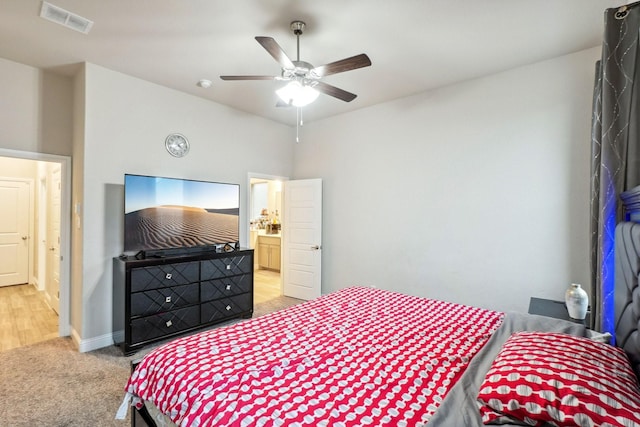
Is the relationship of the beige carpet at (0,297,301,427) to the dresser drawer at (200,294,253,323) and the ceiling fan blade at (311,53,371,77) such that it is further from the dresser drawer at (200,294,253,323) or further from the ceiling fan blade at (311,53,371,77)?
the ceiling fan blade at (311,53,371,77)

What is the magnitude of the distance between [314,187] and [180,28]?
279 centimetres

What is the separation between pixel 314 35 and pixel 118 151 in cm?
246

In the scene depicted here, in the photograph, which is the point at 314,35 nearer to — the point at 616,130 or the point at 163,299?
the point at 616,130

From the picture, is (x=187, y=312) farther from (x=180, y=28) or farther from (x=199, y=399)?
(x=180, y=28)

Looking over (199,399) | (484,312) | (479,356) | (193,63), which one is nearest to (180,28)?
(193,63)

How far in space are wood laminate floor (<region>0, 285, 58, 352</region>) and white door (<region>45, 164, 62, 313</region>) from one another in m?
0.17

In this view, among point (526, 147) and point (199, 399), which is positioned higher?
point (526, 147)

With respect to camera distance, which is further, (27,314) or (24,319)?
(27,314)

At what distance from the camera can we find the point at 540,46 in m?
2.76

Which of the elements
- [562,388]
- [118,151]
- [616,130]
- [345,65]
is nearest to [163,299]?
[118,151]

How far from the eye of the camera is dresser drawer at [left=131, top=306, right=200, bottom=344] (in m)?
3.05

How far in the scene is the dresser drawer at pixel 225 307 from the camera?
11.8 feet

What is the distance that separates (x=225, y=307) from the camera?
12.4 feet

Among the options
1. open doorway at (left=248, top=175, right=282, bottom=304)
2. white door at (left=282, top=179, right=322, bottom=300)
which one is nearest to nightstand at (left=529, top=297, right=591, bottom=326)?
white door at (left=282, top=179, right=322, bottom=300)
